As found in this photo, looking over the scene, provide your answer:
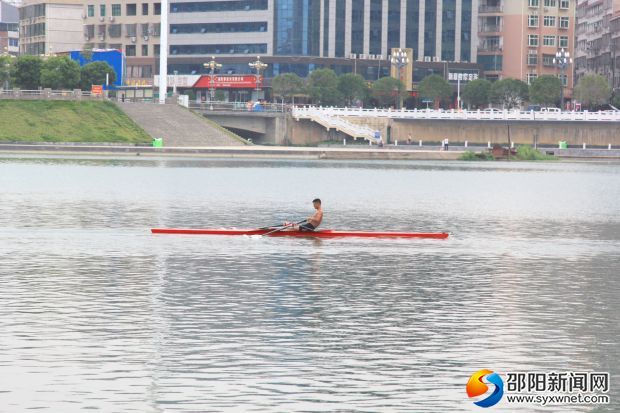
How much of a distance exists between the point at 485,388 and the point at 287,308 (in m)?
9.67

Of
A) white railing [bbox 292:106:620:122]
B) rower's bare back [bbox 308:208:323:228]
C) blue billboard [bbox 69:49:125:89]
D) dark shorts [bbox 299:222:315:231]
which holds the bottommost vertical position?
dark shorts [bbox 299:222:315:231]

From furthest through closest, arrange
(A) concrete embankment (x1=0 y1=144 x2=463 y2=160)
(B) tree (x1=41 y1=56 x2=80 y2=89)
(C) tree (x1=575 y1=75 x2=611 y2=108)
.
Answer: (C) tree (x1=575 y1=75 x2=611 y2=108), (B) tree (x1=41 y1=56 x2=80 y2=89), (A) concrete embankment (x1=0 y1=144 x2=463 y2=160)

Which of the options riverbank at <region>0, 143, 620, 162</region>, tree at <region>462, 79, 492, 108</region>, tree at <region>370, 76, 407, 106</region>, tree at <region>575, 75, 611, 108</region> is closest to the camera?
riverbank at <region>0, 143, 620, 162</region>

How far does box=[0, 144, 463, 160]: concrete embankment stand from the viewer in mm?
141125

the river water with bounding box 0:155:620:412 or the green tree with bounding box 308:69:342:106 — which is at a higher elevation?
the green tree with bounding box 308:69:342:106

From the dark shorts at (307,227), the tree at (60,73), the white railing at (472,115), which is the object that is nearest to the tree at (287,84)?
the white railing at (472,115)

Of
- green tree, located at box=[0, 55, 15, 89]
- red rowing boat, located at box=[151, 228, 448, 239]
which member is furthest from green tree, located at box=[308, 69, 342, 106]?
red rowing boat, located at box=[151, 228, 448, 239]

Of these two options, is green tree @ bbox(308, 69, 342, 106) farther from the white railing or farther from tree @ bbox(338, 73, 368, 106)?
the white railing

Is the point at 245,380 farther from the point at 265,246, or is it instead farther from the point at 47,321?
the point at 265,246

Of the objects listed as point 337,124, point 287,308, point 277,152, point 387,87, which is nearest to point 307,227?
point 287,308

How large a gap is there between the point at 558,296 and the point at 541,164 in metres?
124

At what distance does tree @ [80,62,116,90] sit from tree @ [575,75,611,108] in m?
68.6

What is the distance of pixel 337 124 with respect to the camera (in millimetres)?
166000

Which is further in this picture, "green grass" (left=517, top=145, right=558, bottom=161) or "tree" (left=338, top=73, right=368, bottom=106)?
"tree" (left=338, top=73, right=368, bottom=106)
